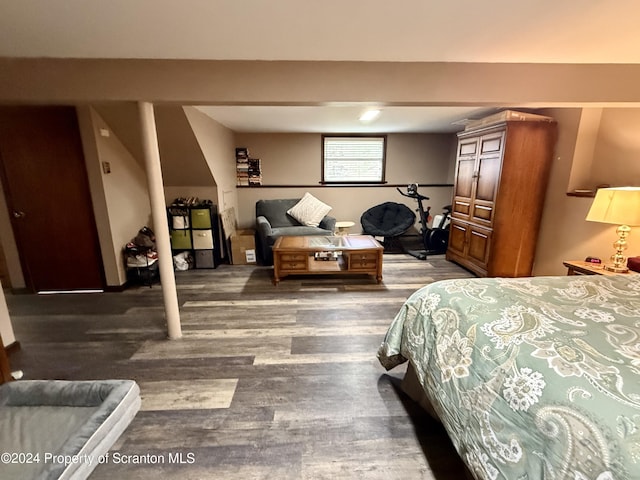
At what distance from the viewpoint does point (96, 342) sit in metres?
Result: 2.36

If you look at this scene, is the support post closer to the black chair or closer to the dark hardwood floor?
the dark hardwood floor

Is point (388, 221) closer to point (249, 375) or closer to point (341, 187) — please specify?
point (341, 187)

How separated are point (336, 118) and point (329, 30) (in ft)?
8.49

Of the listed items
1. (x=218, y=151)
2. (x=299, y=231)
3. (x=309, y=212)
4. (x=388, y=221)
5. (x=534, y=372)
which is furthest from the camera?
(x=388, y=221)

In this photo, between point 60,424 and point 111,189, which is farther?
point 111,189

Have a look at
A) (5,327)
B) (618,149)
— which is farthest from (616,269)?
(5,327)

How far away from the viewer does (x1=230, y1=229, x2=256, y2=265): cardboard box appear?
4266mm

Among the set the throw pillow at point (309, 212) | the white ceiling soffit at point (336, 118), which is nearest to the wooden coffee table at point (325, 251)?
the throw pillow at point (309, 212)

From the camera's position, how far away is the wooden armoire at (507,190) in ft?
10.3

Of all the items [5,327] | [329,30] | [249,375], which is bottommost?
[249,375]

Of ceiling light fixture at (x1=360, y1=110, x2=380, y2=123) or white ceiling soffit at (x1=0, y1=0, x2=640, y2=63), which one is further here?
ceiling light fixture at (x1=360, y1=110, x2=380, y2=123)

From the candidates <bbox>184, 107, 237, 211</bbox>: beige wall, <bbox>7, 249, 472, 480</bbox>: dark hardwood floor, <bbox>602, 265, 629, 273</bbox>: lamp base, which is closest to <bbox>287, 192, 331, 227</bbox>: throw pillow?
<bbox>184, 107, 237, 211</bbox>: beige wall

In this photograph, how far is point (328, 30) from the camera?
1533 mm

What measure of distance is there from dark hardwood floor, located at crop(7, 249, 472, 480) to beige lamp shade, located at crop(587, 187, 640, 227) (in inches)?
69.3
